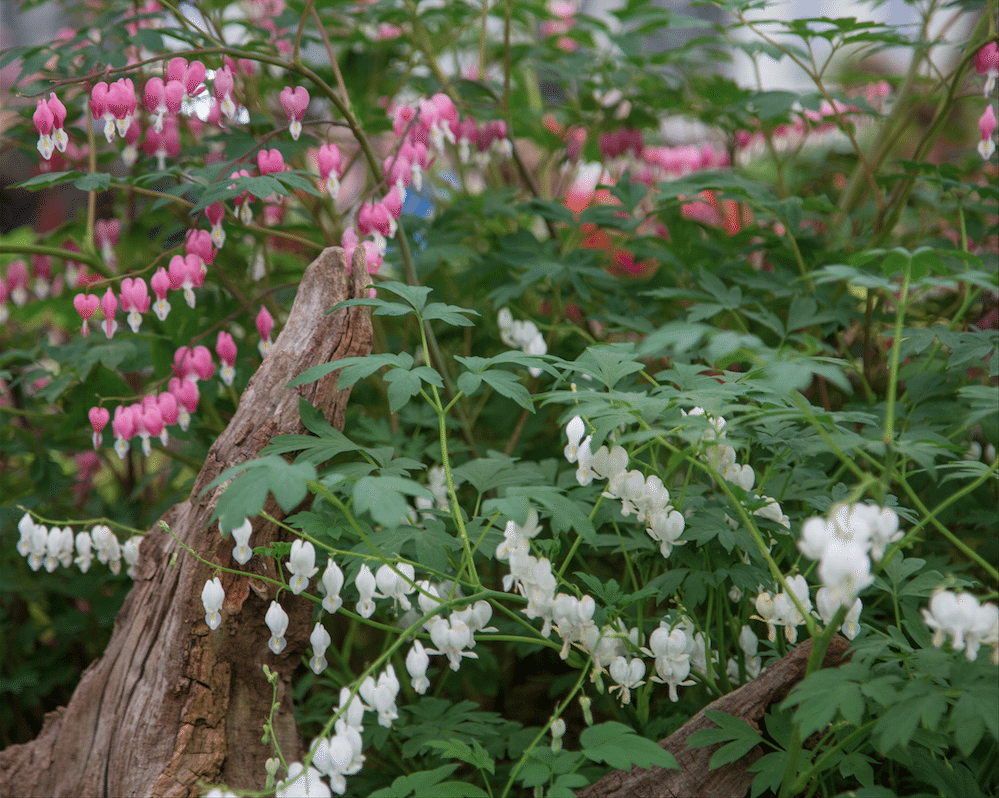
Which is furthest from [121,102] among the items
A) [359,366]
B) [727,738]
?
[727,738]

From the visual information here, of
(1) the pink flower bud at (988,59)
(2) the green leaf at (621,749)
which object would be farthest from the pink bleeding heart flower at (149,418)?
(1) the pink flower bud at (988,59)

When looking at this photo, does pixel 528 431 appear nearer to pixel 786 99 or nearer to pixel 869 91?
pixel 786 99

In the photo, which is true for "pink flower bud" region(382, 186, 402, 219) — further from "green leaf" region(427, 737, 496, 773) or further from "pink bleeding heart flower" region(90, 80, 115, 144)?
"green leaf" region(427, 737, 496, 773)

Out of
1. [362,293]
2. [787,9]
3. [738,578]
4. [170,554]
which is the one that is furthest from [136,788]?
[787,9]

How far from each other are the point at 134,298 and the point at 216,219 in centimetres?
28

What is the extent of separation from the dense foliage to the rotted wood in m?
0.07

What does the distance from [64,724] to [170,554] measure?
54 cm

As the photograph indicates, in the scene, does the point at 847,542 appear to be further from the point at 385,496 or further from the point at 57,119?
the point at 57,119

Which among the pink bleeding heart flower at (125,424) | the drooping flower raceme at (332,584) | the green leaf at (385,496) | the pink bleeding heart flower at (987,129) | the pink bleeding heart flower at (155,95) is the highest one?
the pink bleeding heart flower at (155,95)

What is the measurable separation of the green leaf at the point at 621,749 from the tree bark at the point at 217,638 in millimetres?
726

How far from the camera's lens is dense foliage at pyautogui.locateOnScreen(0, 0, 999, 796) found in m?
1.24

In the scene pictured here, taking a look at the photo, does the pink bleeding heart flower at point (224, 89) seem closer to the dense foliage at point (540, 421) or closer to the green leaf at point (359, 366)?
the dense foliage at point (540, 421)

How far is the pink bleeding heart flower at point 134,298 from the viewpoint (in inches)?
74.3

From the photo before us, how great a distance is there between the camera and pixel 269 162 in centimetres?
189
